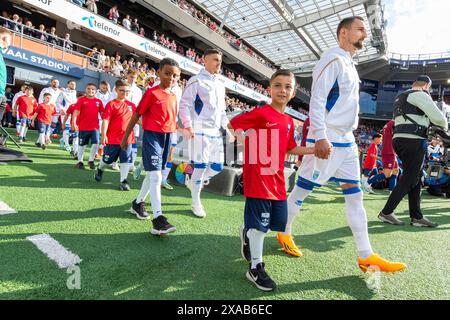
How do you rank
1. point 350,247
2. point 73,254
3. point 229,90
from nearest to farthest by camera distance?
point 73,254
point 350,247
point 229,90

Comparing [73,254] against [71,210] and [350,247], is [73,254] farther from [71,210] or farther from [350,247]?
[350,247]

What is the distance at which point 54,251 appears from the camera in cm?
223

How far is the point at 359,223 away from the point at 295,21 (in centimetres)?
2947

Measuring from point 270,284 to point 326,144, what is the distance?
109cm

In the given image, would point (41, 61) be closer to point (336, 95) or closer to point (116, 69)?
point (116, 69)

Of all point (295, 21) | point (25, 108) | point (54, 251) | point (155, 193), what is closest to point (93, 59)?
point (25, 108)

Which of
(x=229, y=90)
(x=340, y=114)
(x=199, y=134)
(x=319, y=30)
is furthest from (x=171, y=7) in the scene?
(x=340, y=114)

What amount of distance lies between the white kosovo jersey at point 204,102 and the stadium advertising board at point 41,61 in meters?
11.0

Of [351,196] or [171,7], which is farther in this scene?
[171,7]

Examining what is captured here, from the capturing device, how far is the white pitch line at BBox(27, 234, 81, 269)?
6.87 ft

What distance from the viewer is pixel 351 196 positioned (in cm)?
252

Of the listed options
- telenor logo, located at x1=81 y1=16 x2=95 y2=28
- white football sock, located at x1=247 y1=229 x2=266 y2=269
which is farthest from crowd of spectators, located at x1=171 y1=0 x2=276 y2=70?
white football sock, located at x1=247 y1=229 x2=266 y2=269

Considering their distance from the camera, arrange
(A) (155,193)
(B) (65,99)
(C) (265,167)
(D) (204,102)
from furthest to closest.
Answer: (B) (65,99) < (D) (204,102) < (A) (155,193) < (C) (265,167)

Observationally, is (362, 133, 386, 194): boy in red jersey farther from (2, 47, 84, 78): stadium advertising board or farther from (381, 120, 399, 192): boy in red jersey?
(2, 47, 84, 78): stadium advertising board
